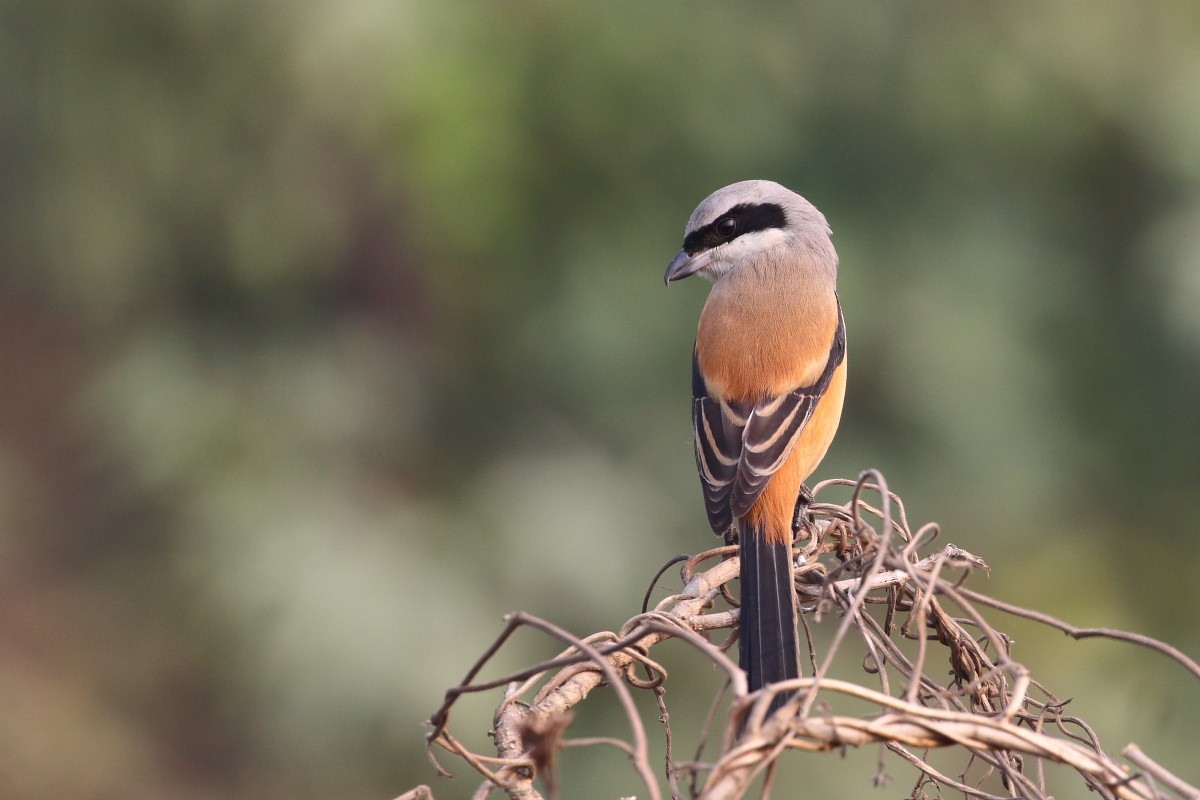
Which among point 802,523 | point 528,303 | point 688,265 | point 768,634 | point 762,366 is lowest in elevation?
point 768,634

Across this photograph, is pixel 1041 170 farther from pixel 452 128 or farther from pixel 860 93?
pixel 452 128

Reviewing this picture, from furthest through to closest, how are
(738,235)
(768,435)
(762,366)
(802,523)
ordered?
(738,235) → (762,366) → (768,435) → (802,523)

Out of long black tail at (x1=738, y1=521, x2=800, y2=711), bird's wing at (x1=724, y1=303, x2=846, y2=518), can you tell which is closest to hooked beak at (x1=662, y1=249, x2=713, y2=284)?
bird's wing at (x1=724, y1=303, x2=846, y2=518)

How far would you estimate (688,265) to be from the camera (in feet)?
11.1

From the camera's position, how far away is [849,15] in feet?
19.5

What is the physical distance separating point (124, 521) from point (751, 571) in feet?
15.5

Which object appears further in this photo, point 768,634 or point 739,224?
point 739,224

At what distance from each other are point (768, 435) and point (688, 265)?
0.76m

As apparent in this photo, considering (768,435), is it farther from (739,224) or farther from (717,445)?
(739,224)

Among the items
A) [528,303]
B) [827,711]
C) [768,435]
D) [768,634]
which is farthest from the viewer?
[528,303]

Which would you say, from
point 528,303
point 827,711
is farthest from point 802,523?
point 528,303

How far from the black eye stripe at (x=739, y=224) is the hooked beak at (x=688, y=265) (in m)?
0.02

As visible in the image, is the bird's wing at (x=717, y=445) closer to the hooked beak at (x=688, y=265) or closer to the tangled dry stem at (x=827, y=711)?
the hooked beak at (x=688, y=265)

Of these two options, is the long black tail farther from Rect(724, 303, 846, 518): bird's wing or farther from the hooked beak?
the hooked beak
